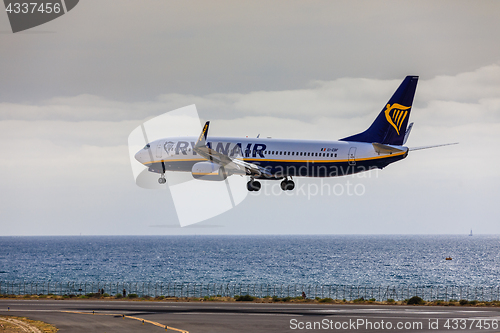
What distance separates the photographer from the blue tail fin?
57.1 m

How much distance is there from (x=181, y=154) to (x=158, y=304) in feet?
55.6

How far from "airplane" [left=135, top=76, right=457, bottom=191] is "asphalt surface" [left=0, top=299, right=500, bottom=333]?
13108 mm

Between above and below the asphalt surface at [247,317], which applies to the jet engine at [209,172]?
above

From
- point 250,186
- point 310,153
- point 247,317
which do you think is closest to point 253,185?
point 250,186

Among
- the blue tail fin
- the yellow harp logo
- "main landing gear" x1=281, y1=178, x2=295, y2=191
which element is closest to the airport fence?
"main landing gear" x1=281, y1=178, x2=295, y2=191

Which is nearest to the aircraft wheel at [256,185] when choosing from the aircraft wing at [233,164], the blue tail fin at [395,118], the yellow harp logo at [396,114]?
the aircraft wing at [233,164]

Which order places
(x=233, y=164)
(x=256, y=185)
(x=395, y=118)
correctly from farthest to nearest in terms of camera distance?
(x=256, y=185), (x=233, y=164), (x=395, y=118)

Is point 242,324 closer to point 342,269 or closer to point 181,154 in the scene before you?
point 181,154

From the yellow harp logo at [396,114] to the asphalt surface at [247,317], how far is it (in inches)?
719

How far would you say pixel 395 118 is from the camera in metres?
57.6

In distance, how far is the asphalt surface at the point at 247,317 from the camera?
148 feet

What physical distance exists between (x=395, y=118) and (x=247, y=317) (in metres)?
24.0

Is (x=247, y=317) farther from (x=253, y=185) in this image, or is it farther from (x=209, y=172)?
(x=209, y=172)

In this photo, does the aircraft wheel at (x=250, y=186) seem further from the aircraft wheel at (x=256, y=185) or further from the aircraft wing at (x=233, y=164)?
the aircraft wing at (x=233, y=164)
